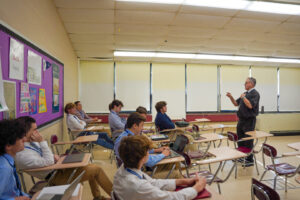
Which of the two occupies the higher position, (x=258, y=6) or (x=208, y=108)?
(x=258, y=6)

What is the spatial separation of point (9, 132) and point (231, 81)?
24.1 ft

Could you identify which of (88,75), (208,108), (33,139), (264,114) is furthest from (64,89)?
(264,114)

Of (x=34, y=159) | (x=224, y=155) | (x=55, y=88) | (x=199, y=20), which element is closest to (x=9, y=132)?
(x=34, y=159)

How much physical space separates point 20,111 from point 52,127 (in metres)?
1.45

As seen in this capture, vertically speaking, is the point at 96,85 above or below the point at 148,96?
above

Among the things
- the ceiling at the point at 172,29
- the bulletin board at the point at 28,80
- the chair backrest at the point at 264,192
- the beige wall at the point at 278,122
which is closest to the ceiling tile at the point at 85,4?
the ceiling at the point at 172,29

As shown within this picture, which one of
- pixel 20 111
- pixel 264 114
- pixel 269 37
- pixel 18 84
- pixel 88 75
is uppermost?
pixel 269 37

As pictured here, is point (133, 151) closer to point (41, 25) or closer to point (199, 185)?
point (199, 185)

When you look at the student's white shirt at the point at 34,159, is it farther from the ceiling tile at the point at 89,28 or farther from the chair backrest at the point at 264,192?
the ceiling tile at the point at 89,28

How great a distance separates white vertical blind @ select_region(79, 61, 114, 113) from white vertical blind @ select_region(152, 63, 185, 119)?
1.57 metres

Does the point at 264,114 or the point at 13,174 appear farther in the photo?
the point at 264,114

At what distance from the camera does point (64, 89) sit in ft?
14.6

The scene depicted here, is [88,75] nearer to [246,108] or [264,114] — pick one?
[246,108]

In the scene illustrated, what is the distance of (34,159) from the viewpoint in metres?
1.83
